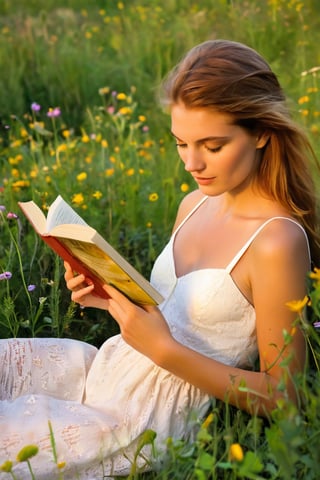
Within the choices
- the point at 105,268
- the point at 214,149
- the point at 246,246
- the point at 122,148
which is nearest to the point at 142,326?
the point at 105,268

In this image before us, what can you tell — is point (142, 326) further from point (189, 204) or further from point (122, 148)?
point (122, 148)

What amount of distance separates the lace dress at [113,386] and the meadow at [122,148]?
3.5 inches

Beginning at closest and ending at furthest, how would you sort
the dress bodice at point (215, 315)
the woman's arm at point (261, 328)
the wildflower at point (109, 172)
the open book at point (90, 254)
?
the open book at point (90, 254)
the woman's arm at point (261, 328)
the dress bodice at point (215, 315)
the wildflower at point (109, 172)

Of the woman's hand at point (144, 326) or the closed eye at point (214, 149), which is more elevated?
the closed eye at point (214, 149)

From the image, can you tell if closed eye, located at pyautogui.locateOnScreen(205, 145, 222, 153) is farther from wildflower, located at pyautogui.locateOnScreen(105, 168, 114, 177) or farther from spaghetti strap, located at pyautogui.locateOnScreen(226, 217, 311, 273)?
wildflower, located at pyautogui.locateOnScreen(105, 168, 114, 177)

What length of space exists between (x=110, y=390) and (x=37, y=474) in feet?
0.98

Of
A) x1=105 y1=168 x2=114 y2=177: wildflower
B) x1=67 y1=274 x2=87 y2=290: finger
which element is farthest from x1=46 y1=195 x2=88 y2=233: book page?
x1=105 y1=168 x2=114 y2=177: wildflower

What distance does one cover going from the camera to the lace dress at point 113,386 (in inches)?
81.7

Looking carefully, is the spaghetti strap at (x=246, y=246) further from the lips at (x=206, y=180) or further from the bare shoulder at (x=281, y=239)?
the lips at (x=206, y=180)

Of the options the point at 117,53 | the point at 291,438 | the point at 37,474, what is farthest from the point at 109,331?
the point at 117,53

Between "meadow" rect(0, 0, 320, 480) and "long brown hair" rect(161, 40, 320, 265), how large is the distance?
88 millimetres

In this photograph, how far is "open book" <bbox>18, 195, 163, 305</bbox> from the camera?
1.89m

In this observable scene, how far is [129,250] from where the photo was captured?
323 cm

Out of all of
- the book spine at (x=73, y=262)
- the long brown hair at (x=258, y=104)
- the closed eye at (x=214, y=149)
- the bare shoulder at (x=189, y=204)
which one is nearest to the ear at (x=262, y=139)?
the long brown hair at (x=258, y=104)
